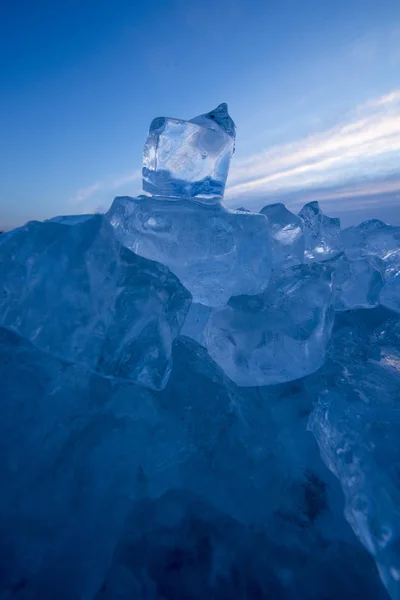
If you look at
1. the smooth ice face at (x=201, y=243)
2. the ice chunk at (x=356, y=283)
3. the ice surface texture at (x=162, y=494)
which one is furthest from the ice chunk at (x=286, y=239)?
the ice surface texture at (x=162, y=494)

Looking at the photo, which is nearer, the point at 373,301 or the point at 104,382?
the point at 104,382

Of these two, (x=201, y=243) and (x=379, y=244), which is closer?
(x=201, y=243)

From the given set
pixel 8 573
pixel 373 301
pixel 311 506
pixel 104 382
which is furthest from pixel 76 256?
pixel 373 301

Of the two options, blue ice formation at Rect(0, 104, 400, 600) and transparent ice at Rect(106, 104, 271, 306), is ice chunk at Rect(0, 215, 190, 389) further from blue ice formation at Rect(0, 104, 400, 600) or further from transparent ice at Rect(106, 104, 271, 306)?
transparent ice at Rect(106, 104, 271, 306)

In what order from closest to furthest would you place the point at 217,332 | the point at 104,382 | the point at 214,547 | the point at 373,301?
the point at 214,547
the point at 104,382
the point at 217,332
the point at 373,301

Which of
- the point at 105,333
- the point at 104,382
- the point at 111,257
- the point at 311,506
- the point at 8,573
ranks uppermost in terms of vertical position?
the point at 111,257

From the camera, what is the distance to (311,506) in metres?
1.07

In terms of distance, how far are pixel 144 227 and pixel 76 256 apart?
0.55m

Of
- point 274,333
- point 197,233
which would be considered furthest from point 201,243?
point 274,333

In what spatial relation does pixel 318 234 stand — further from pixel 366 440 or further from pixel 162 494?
pixel 162 494

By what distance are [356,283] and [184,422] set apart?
4.88ft

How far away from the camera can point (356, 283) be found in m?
2.09

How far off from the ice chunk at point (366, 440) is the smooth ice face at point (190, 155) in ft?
4.05

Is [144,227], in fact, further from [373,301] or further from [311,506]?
[373,301]
